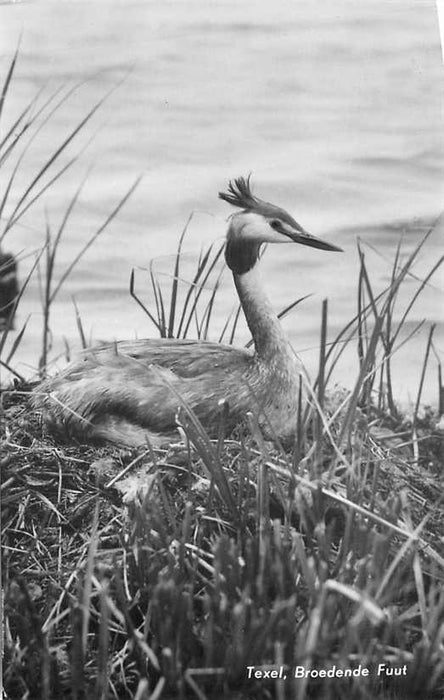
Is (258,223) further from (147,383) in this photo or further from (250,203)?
(147,383)

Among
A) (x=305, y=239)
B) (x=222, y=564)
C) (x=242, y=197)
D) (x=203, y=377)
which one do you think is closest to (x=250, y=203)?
(x=242, y=197)

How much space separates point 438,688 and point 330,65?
4.19 feet

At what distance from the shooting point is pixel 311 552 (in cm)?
159

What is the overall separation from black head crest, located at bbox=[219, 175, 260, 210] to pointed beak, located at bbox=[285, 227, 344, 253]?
9 cm

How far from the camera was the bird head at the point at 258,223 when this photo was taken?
1.83 metres

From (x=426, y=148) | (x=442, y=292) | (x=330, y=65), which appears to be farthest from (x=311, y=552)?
(x=330, y=65)

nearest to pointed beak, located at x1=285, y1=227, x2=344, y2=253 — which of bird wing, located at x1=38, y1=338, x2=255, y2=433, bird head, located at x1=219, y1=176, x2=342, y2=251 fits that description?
bird head, located at x1=219, y1=176, x2=342, y2=251

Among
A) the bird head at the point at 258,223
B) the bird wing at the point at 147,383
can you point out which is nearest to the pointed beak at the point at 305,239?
the bird head at the point at 258,223

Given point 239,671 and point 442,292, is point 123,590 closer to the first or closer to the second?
point 239,671

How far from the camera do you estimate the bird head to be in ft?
6.00

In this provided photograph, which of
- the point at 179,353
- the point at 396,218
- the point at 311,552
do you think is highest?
the point at 396,218

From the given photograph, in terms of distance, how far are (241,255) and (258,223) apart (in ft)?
0.25

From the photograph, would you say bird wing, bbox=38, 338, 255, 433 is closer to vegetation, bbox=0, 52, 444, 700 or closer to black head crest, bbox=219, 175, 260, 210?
vegetation, bbox=0, 52, 444, 700

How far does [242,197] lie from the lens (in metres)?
1.83
